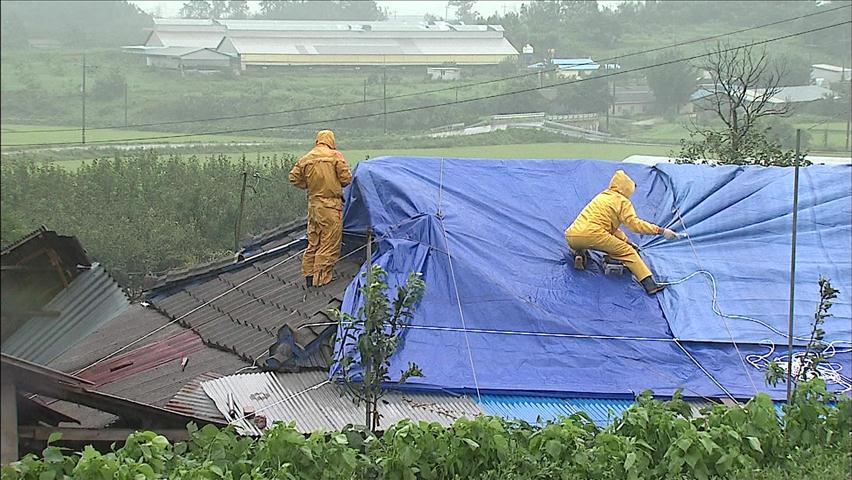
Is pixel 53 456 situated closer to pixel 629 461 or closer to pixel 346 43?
pixel 629 461

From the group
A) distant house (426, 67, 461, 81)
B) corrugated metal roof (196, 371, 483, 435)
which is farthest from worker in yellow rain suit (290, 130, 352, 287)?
distant house (426, 67, 461, 81)

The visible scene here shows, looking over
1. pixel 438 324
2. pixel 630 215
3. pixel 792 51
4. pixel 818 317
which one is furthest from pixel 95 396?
pixel 792 51

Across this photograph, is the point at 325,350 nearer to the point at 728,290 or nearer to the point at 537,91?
the point at 728,290

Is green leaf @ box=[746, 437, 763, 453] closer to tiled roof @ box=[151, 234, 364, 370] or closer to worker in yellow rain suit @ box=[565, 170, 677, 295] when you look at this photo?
tiled roof @ box=[151, 234, 364, 370]

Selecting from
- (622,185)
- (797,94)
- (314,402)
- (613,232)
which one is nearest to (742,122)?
(797,94)

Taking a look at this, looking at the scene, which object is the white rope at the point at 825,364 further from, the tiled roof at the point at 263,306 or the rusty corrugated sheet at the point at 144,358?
the rusty corrugated sheet at the point at 144,358

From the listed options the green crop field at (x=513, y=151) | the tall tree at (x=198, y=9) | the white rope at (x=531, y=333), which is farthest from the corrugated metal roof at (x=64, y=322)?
the tall tree at (x=198, y=9)

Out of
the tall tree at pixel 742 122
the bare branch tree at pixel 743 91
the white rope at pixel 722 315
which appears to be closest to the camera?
the white rope at pixel 722 315
